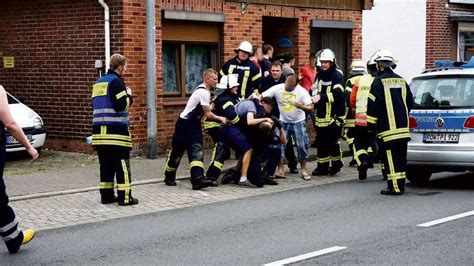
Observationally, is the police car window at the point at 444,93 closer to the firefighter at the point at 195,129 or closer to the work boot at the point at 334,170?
the work boot at the point at 334,170

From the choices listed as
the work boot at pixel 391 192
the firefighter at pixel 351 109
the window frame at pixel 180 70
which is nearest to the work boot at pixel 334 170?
the firefighter at pixel 351 109

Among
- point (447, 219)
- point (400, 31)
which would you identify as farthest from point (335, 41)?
point (447, 219)

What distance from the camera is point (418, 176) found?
42.8 feet

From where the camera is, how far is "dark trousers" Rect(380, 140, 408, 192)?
11844 mm

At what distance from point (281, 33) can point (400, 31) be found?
6.93 meters

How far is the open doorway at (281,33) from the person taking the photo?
62.8 feet

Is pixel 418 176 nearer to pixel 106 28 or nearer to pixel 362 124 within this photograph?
pixel 362 124

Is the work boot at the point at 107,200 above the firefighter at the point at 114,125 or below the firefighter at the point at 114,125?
below

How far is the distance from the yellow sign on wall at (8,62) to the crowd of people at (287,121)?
506 centimetres

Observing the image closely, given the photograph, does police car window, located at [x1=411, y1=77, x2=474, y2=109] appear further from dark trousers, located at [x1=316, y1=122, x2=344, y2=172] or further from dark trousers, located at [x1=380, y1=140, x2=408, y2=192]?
dark trousers, located at [x1=316, y1=122, x2=344, y2=172]

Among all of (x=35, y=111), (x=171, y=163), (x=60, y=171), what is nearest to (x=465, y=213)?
(x=171, y=163)

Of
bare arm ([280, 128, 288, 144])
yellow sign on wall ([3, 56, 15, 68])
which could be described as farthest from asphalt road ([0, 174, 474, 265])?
yellow sign on wall ([3, 56, 15, 68])

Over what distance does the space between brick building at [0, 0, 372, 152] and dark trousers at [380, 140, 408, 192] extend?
535cm

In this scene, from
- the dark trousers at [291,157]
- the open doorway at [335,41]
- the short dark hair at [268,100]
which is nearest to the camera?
the short dark hair at [268,100]
